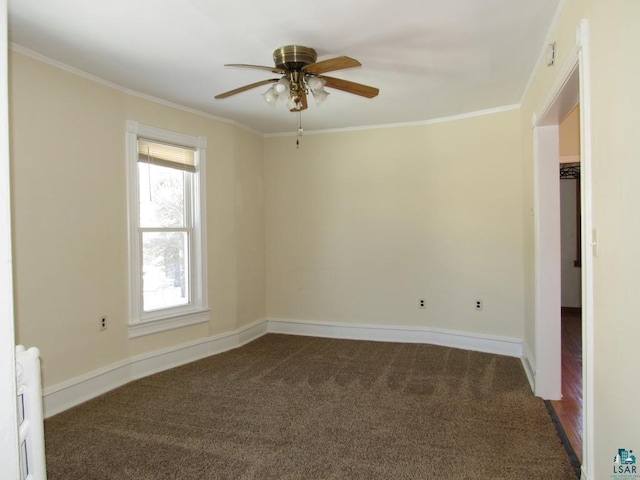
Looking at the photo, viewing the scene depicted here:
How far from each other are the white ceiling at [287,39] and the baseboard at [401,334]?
8.21 ft

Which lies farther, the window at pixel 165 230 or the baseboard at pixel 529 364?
the window at pixel 165 230

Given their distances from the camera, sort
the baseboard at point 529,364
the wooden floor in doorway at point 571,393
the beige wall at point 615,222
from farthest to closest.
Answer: the baseboard at point 529,364, the wooden floor in doorway at point 571,393, the beige wall at point 615,222

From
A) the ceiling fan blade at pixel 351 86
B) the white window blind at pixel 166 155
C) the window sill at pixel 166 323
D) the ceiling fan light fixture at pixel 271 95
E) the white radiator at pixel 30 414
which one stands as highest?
the ceiling fan blade at pixel 351 86

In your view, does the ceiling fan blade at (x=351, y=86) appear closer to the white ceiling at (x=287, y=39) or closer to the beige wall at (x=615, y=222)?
the white ceiling at (x=287, y=39)

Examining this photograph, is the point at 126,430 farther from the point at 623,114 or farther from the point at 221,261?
the point at 623,114

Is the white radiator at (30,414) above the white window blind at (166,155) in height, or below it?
below

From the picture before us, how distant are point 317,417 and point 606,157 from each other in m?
2.35

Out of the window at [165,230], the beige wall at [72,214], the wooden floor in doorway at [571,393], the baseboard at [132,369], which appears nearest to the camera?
the wooden floor in doorway at [571,393]

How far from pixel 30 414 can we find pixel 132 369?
275cm

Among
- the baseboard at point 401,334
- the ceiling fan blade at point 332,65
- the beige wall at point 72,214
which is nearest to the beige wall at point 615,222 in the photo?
the ceiling fan blade at point 332,65

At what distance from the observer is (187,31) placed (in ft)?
8.48

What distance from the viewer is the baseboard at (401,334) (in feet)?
14.2

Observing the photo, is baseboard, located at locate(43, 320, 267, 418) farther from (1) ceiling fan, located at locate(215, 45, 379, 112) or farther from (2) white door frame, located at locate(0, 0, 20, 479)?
(1) ceiling fan, located at locate(215, 45, 379, 112)

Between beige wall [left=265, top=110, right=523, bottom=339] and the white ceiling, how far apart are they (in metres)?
0.86
